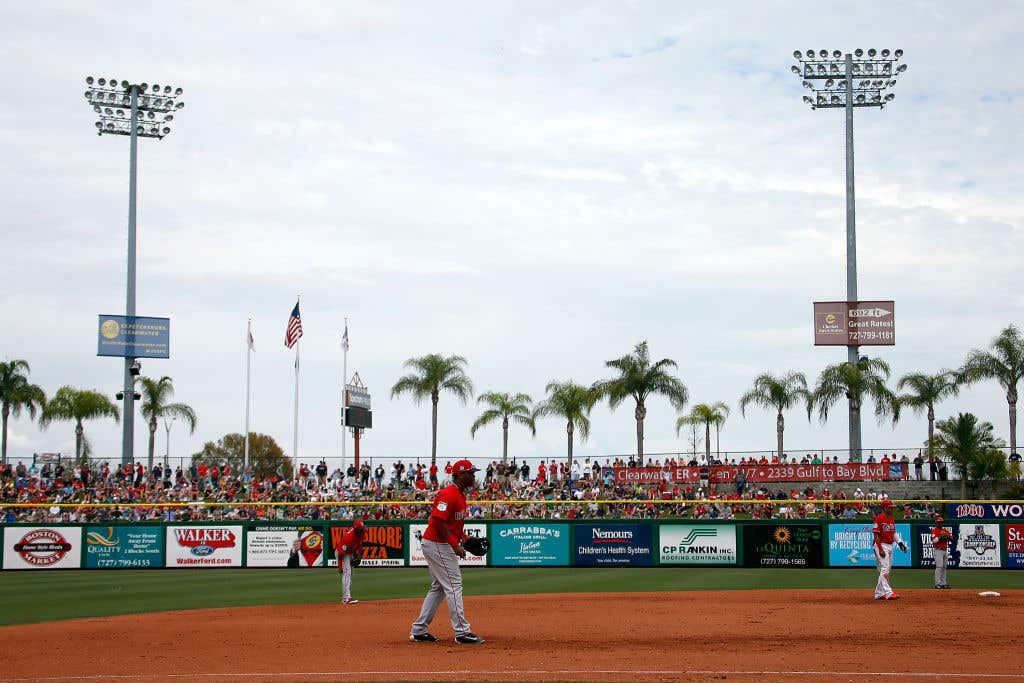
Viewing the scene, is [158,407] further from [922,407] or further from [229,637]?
[229,637]

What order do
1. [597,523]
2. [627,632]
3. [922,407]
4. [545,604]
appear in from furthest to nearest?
[922,407], [597,523], [545,604], [627,632]

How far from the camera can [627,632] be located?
1566cm

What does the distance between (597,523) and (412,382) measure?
24.5 metres

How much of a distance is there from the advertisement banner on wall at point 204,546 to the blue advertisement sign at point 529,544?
28.3 feet

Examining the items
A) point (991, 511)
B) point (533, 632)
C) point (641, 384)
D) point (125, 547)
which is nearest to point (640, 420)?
point (641, 384)

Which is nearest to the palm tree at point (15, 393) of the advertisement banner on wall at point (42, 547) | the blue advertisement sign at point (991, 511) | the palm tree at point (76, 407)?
the palm tree at point (76, 407)

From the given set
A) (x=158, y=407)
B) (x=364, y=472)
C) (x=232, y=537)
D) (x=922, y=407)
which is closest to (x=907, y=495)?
(x=922, y=407)

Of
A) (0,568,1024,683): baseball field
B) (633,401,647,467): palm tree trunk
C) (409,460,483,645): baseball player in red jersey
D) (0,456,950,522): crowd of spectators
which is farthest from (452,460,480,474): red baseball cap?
(633,401,647,467): palm tree trunk

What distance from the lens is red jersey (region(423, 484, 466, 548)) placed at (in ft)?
44.9

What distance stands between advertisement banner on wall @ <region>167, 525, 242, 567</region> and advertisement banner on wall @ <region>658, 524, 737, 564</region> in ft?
46.2

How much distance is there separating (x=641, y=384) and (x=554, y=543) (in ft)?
69.1

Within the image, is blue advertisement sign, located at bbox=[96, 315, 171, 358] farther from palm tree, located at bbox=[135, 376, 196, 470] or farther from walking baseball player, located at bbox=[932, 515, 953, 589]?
walking baseball player, located at bbox=[932, 515, 953, 589]

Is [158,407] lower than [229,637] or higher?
higher

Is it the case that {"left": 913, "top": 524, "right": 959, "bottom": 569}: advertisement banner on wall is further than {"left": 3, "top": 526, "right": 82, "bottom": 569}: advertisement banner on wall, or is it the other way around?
{"left": 3, "top": 526, "right": 82, "bottom": 569}: advertisement banner on wall
